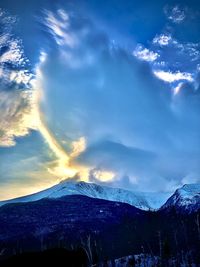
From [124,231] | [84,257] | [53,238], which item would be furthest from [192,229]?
[84,257]

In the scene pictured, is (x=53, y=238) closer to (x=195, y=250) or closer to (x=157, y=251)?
(x=157, y=251)

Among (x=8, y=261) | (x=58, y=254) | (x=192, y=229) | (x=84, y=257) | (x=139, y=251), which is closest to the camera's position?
(x=8, y=261)

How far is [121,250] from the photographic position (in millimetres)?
162625

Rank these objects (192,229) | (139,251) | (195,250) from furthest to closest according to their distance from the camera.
A: (192,229) → (139,251) → (195,250)

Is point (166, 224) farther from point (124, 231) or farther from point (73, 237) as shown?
point (73, 237)

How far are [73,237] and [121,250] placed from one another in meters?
42.8

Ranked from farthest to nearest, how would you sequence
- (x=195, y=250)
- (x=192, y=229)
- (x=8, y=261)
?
(x=192, y=229)
(x=195, y=250)
(x=8, y=261)

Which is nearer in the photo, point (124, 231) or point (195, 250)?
point (195, 250)

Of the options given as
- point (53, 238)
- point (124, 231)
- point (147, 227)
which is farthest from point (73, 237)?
point (147, 227)

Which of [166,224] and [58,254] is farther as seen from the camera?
[166,224]

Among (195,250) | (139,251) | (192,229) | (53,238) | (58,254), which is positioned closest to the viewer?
(58,254)

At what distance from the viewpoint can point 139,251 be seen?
156 metres

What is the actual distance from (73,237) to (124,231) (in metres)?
28.4

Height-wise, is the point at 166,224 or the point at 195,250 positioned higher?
the point at 166,224
